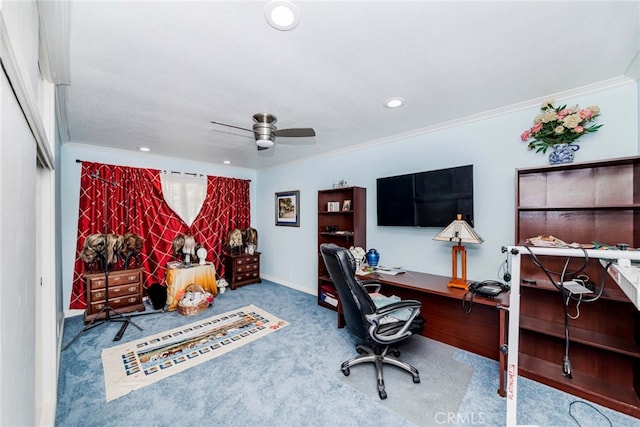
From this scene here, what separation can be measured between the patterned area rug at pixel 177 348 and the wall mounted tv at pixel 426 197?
1975 mm

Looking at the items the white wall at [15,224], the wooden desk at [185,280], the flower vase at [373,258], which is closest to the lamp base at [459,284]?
the flower vase at [373,258]

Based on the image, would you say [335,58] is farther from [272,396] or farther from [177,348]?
[177,348]

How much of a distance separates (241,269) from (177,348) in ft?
7.17

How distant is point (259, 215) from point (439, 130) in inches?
153

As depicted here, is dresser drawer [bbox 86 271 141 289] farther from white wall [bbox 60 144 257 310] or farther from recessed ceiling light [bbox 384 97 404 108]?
recessed ceiling light [bbox 384 97 404 108]

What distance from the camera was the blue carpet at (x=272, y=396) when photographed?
5.68 ft

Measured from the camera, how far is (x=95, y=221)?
3.66 meters

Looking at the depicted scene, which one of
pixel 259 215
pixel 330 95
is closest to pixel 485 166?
pixel 330 95

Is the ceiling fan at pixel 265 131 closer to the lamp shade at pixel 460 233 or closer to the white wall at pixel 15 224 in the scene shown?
the white wall at pixel 15 224

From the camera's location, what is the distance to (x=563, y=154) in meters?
2.07

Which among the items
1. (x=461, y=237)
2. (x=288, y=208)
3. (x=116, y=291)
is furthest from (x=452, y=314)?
(x=116, y=291)

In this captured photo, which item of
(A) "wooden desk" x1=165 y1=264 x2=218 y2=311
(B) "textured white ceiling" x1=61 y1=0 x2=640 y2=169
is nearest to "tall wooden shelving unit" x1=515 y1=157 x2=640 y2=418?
(B) "textured white ceiling" x1=61 y1=0 x2=640 y2=169

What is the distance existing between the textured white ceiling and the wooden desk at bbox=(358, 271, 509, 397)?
5.71ft

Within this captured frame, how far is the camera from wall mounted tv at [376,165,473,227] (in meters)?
2.65
